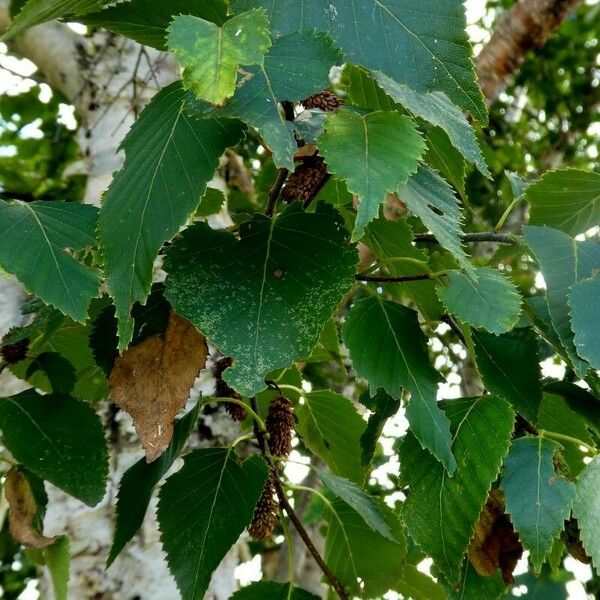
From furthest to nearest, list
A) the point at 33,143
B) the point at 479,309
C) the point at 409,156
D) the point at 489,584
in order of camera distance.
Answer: the point at 33,143, the point at 489,584, the point at 479,309, the point at 409,156

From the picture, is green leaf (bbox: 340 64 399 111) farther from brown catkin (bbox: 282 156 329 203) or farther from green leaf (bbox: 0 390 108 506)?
green leaf (bbox: 0 390 108 506)

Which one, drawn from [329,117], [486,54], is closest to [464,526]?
[329,117]

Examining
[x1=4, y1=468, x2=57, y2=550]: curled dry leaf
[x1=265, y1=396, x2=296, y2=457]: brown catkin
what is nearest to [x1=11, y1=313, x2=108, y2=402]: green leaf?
[x1=4, y1=468, x2=57, y2=550]: curled dry leaf

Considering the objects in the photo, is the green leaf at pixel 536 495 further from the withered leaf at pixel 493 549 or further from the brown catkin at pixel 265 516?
the brown catkin at pixel 265 516

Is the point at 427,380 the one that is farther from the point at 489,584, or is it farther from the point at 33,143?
the point at 33,143

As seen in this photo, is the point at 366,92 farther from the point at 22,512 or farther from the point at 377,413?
the point at 22,512

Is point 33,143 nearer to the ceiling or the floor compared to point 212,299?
nearer to the floor
